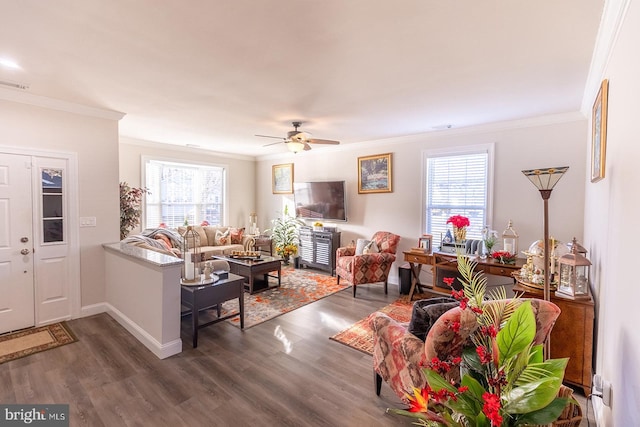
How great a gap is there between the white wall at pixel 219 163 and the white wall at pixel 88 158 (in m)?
1.97

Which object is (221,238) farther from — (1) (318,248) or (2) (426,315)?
(2) (426,315)

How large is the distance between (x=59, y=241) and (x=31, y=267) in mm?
370

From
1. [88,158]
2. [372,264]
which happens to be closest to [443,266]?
[372,264]

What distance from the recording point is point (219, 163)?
718cm

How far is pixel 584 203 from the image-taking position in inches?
147

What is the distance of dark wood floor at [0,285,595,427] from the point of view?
213 centimetres

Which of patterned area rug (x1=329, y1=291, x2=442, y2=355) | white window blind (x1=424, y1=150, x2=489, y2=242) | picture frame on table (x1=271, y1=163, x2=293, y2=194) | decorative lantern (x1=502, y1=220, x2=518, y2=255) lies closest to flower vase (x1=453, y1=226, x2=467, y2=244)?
white window blind (x1=424, y1=150, x2=489, y2=242)

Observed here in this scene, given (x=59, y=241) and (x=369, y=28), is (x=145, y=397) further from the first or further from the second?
(x=369, y=28)

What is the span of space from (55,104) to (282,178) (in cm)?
442

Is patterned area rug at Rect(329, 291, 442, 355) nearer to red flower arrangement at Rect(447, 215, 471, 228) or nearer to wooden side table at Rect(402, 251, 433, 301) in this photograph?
wooden side table at Rect(402, 251, 433, 301)

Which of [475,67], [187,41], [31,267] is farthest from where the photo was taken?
[31,267]

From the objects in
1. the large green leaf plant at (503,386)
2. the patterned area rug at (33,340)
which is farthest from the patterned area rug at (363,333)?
the patterned area rug at (33,340)

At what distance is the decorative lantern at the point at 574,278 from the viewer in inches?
91.6

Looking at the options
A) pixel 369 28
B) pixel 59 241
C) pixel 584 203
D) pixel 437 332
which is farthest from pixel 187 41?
pixel 584 203
